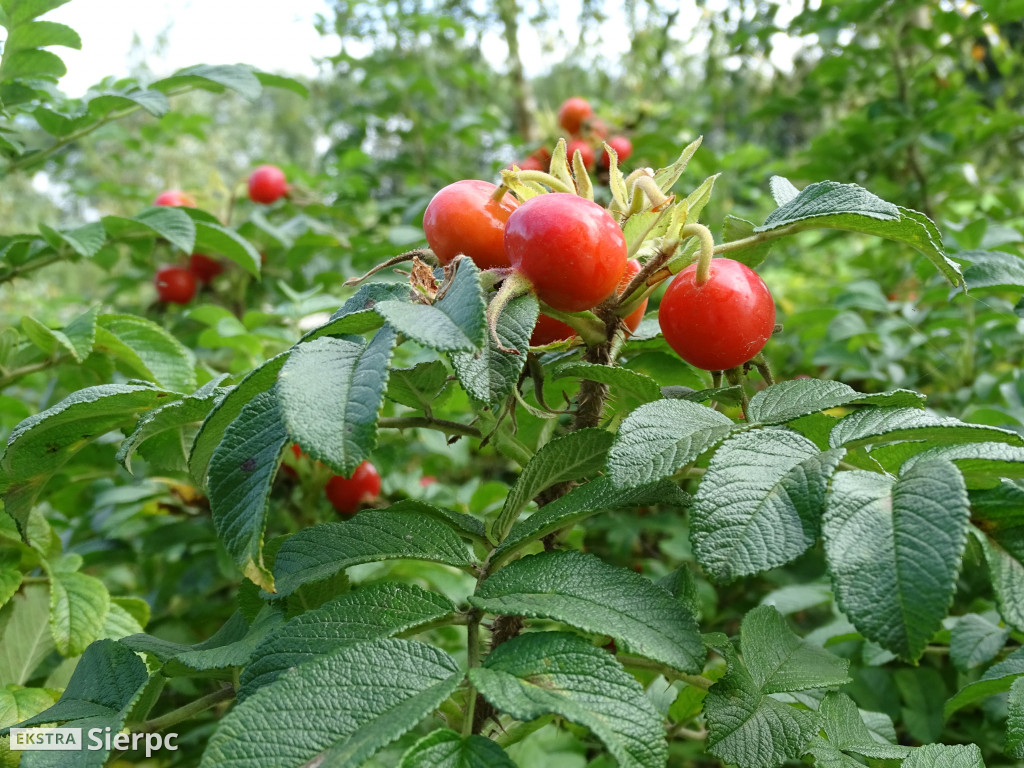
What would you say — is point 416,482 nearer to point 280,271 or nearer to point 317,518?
point 317,518

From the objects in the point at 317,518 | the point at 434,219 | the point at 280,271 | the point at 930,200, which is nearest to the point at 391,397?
the point at 434,219

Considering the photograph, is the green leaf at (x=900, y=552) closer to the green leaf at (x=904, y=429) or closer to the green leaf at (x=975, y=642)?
the green leaf at (x=904, y=429)

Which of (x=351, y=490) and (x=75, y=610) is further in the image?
(x=351, y=490)

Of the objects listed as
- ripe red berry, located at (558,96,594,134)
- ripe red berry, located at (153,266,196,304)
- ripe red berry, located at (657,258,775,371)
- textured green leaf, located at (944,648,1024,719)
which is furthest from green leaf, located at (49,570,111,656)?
ripe red berry, located at (558,96,594,134)

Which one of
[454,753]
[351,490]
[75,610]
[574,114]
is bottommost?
[351,490]

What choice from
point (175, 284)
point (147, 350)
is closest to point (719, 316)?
point (147, 350)

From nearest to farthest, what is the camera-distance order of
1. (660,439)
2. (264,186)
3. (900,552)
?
(900,552), (660,439), (264,186)

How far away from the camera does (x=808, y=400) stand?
2.03ft

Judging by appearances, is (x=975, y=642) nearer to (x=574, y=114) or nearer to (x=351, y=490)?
(x=351, y=490)

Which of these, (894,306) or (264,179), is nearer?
(894,306)

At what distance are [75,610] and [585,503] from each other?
0.73m

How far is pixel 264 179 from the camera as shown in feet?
7.49

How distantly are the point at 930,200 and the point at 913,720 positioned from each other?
161cm

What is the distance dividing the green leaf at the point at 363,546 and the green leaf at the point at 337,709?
4.4 inches
